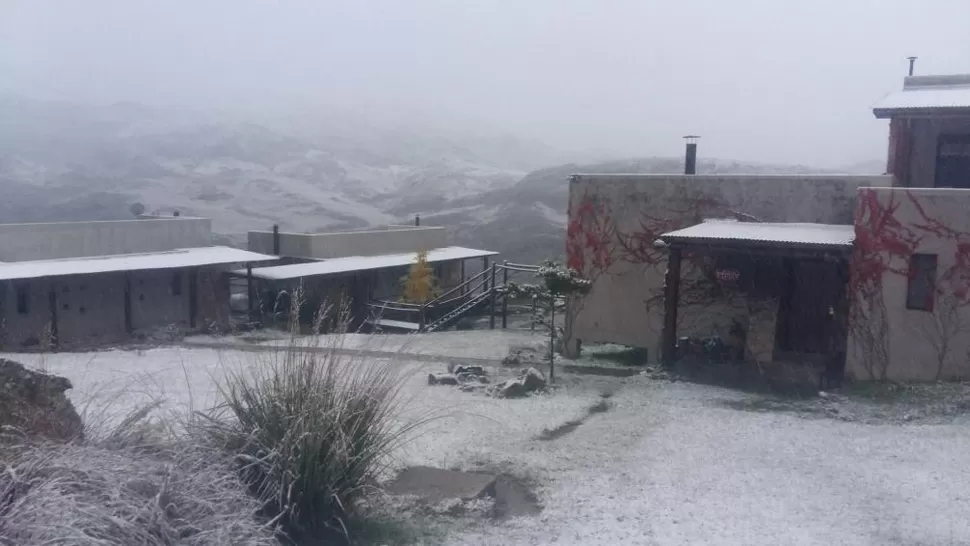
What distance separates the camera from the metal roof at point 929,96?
18.7 meters

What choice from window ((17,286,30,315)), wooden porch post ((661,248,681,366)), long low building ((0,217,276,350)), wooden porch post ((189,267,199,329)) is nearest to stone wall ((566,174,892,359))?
wooden porch post ((661,248,681,366))

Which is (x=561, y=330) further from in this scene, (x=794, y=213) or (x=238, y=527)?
(x=238, y=527)

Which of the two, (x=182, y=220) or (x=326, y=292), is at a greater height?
(x=182, y=220)

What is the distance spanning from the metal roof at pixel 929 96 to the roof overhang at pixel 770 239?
5.30 meters

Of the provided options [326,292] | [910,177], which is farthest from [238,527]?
[326,292]

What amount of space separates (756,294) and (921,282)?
2.84 metres

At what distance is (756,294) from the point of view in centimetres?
1534

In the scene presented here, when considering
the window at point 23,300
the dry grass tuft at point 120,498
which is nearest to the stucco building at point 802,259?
the dry grass tuft at point 120,498

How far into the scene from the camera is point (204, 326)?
83.5 ft

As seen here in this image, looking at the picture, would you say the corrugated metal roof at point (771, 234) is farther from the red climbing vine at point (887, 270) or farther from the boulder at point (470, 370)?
the boulder at point (470, 370)

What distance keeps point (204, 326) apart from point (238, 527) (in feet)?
70.8

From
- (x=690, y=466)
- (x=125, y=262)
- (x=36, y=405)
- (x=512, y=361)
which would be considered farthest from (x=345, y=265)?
(x=36, y=405)

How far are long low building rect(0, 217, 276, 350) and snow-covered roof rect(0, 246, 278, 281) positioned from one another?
0.03m

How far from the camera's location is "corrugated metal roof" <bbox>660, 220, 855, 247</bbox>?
13.4 meters
